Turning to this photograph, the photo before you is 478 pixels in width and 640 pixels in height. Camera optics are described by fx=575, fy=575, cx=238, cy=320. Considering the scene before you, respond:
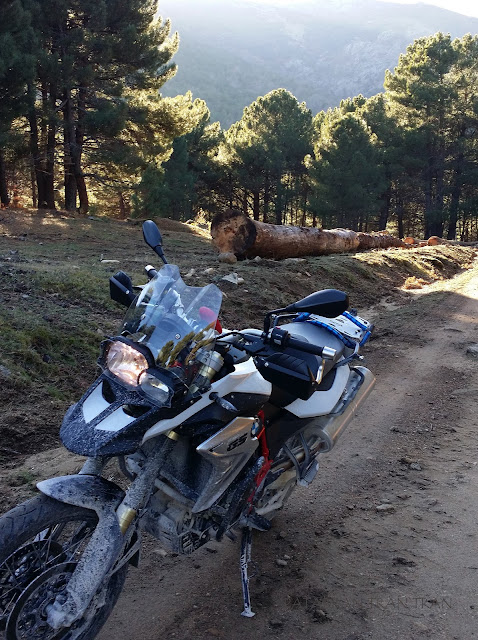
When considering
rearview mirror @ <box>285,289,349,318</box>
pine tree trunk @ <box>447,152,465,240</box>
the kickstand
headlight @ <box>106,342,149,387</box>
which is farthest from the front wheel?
pine tree trunk @ <box>447,152,465,240</box>

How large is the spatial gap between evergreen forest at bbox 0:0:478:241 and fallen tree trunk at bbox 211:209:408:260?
9.10m

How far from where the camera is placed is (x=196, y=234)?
23.1 meters

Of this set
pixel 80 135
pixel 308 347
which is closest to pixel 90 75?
pixel 80 135

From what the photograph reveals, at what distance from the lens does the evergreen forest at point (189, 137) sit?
20266mm

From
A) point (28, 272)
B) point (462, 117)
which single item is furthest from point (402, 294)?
point (462, 117)

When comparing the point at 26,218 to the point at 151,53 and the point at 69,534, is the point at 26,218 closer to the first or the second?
the point at 151,53

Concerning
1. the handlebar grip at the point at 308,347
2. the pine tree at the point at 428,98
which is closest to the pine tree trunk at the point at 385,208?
the pine tree at the point at 428,98

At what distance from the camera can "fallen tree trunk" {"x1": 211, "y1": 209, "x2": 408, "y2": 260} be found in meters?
13.3

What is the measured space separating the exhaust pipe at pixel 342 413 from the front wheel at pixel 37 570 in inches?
58.1

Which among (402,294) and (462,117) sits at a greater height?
(462,117)

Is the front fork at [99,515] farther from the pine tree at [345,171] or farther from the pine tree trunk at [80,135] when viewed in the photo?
the pine tree at [345,171]

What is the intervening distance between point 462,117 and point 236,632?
115 feet

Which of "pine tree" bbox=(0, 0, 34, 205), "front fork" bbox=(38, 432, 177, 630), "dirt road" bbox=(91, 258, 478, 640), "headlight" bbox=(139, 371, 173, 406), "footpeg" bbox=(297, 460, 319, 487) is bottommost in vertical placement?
"dirt road" bbox=(91, 258, 478, 640)

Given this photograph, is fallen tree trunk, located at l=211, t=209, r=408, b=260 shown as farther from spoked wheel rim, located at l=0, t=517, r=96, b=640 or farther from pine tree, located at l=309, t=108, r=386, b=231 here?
pine tree, located at l=309, t=108, r=386, b=231
